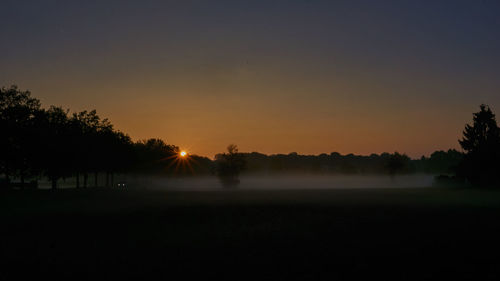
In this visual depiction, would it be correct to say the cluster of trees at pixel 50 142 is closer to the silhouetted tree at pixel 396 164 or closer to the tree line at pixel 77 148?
the tree line at pixel 77 148

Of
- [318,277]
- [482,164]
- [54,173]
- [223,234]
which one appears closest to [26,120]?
[54,173]

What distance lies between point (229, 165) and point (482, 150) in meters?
54.2

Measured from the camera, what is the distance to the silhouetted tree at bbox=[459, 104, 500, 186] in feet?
236

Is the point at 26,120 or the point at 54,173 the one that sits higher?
the point at 26,120

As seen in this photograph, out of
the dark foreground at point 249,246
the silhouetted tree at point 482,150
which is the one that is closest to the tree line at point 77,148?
the silhouetted tree at point 482,150

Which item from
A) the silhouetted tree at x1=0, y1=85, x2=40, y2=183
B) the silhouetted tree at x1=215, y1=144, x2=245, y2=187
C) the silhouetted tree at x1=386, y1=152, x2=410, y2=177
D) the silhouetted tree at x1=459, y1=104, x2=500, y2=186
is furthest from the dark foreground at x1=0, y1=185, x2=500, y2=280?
the silhouetted tree at x1=386, y1=152, x2=410, y2=177

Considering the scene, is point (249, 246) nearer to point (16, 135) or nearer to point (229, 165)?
point (16, 135)

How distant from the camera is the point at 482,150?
7250 cm

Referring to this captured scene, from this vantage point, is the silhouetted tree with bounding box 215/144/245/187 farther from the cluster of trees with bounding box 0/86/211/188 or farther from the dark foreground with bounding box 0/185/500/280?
the dark foreground with bounding box 0/185/500/280

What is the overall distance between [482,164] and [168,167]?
86093mm

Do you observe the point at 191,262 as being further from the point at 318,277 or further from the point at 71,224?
the point at 71,224

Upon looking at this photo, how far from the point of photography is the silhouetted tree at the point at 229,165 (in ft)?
311

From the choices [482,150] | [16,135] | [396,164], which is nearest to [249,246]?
[16,135]

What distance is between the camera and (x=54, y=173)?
6284cm
